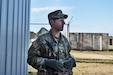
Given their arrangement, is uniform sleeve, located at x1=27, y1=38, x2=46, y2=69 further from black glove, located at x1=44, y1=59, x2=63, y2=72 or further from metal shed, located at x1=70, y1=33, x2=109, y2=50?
metal shed, located at x1=70, y1=33, x2=109, y2=50

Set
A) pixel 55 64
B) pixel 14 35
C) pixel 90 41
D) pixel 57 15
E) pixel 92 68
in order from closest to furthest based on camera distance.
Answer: pixel 55 64 → pixel 57 15 → pixel 14 35 → pixel 92 68 → pixel 90 41

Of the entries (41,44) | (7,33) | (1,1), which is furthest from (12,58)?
(41,44)

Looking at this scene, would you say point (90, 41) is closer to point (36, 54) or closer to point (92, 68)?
point (92, 68)

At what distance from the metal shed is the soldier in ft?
91.8

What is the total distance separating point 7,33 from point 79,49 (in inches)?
1081

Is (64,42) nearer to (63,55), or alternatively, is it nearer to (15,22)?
(63,55)

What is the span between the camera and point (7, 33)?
3.88m

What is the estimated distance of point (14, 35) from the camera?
14.1 ft

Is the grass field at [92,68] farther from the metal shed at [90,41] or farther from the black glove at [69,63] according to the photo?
the metal shed at [90,41]

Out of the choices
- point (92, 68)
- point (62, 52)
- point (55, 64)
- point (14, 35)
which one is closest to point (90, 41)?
point (92, 68)

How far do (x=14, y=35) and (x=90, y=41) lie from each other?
90.1 ft

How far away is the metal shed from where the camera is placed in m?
31.1

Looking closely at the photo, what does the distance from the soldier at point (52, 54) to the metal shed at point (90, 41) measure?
91.8 ft

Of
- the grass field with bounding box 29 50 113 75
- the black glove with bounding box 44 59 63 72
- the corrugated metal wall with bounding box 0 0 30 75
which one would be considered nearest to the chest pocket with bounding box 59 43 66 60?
the black glove with bounding box 44 59 63 72
